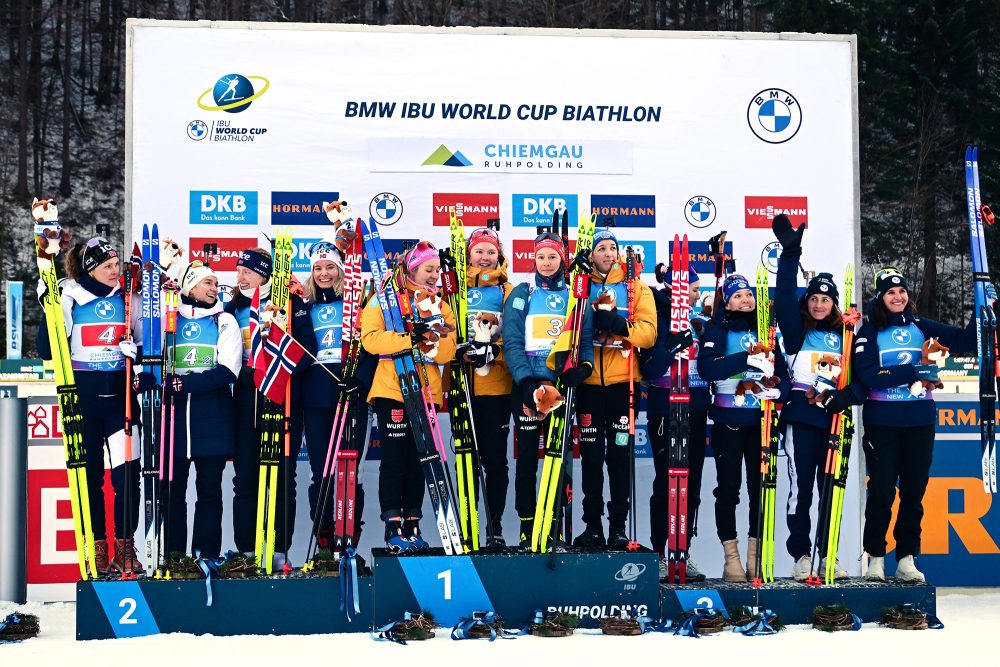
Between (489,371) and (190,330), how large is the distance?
5.22 feet

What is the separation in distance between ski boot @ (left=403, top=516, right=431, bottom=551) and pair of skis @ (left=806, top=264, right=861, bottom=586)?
2.05 m

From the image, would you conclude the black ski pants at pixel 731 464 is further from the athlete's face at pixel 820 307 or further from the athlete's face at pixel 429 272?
the athlete's face at pixel 429 272

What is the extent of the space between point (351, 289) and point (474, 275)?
2.30 ft

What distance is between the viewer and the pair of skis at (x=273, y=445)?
219 inches

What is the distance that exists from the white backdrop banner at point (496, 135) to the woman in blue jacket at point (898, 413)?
44.3 inches

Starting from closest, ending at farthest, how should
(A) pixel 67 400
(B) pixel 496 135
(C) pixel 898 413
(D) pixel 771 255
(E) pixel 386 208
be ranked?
(A) pixel 67 400
(C) pixel 898 413
(E) pixel 386 208
(B) pixel 496 135
(D) pixel 771 255

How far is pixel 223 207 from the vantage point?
6734 millimetres

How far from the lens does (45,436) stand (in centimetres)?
662

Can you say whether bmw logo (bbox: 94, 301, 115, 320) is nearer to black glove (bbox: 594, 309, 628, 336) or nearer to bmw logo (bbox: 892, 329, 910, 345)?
black glove (bbox: 594, 309, 628, 336)

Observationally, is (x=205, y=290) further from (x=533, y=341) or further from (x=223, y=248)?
(x=533, y=341)

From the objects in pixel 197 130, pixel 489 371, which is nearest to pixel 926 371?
pixel 489 371

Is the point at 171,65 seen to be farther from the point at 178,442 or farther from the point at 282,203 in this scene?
the point at 178,442

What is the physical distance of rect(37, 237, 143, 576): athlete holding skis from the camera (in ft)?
19.4

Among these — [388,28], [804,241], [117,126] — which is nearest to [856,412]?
[804,241]
